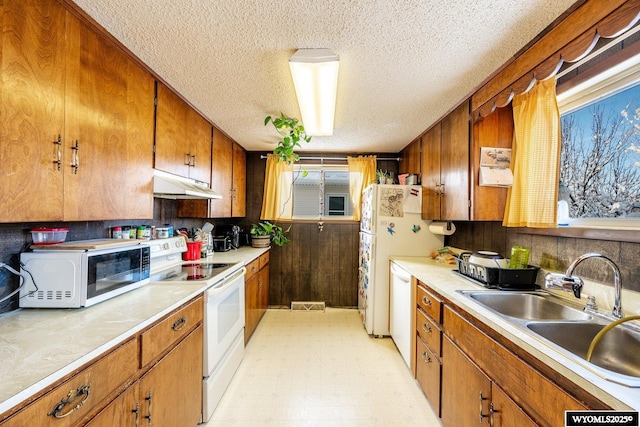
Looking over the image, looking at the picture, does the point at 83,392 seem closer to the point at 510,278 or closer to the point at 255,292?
the point at 510,278

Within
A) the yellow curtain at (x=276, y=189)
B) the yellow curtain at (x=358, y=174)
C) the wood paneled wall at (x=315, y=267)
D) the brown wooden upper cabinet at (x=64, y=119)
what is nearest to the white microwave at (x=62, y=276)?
the brown wooden upper cabinet at (x=64, y=119)

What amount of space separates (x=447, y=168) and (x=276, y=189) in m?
2.16

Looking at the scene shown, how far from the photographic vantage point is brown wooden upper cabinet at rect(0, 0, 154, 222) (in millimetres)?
954

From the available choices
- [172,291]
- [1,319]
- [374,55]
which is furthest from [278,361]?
[374,55]

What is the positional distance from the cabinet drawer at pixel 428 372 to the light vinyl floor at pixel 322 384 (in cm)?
11

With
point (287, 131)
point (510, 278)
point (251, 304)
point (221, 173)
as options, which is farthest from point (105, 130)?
point (510, 278)

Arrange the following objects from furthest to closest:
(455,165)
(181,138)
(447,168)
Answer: (447,168) → (455,165) → (181,138)

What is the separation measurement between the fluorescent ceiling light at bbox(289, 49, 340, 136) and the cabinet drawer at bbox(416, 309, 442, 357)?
1.69 meters

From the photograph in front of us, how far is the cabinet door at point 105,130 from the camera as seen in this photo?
118 centimetres

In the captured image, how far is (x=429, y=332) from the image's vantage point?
1.87 meters

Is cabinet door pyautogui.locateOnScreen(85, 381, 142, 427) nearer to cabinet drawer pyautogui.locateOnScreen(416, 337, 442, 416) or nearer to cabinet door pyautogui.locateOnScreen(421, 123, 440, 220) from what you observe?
cabinet drawer pyautogui.locateOnScreen(416, 337, 442, 416)

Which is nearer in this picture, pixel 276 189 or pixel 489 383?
pixel 489 383

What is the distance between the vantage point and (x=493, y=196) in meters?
1.96

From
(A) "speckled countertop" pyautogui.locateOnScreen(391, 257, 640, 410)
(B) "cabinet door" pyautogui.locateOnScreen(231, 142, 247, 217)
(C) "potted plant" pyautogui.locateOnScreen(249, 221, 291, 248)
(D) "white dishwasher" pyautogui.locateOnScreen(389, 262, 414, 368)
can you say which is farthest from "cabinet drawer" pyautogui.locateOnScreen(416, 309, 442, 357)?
(B) "cabinet door" pyautogui.locateOnScreen(231, 142, 247, 217)
